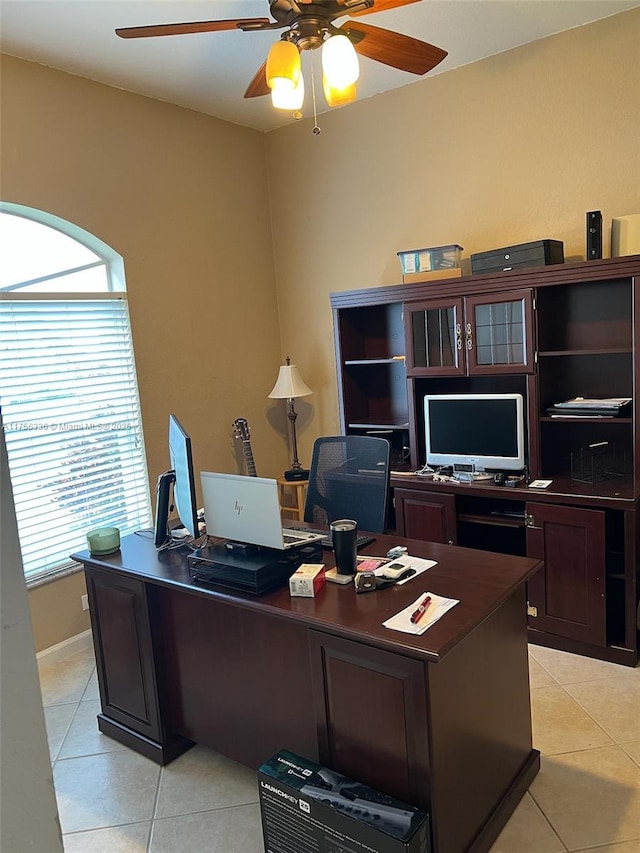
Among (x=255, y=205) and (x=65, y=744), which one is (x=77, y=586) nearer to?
(x=65, y=744)

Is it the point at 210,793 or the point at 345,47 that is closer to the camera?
the point at 345,47

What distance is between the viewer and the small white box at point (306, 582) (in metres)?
2.06

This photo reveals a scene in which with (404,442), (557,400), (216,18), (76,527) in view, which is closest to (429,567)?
(557,400)

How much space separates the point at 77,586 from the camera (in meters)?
3.59

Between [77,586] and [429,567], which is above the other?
[429,567]

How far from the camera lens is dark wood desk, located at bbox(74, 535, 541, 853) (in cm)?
179

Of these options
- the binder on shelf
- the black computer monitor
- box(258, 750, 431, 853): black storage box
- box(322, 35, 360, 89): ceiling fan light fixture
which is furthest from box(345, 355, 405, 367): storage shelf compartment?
box(258, 750, 431, 853): black storage box

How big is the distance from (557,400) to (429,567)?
64.6 inches

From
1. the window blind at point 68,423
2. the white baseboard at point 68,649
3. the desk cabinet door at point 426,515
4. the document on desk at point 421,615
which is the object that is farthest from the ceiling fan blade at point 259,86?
the white baseboard at point 68,649

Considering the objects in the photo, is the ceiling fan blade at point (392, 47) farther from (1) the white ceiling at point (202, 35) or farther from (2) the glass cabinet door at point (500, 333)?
(2) the glass cabinet door at point (500, 333)

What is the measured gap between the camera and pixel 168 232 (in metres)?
4.00

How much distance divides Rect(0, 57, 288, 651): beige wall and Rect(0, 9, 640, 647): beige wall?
1 cm

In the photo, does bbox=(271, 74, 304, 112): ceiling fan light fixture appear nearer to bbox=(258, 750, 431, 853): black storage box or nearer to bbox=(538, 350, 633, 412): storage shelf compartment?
bbox=(538, 350, 633, 412): storage shelf compartment

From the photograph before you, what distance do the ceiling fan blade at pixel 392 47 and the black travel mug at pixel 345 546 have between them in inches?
65.1
